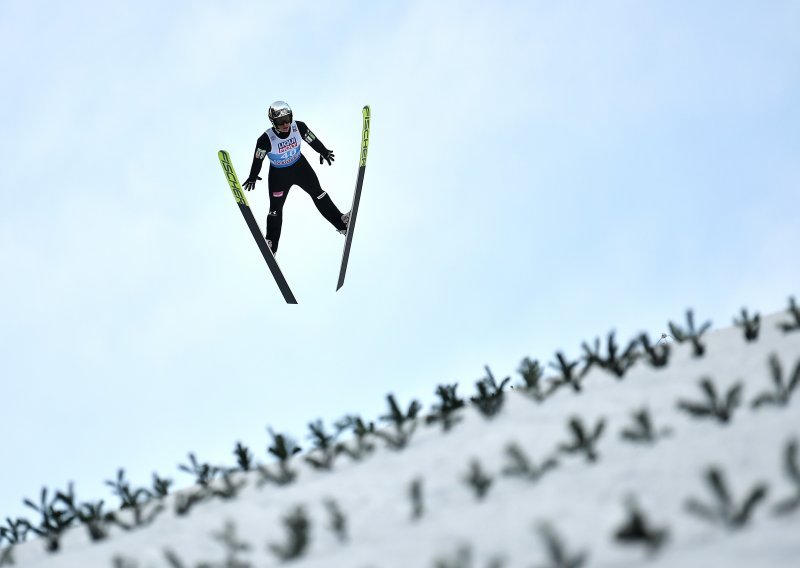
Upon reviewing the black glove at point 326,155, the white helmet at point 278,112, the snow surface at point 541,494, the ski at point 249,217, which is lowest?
the snow surface at point 541,494

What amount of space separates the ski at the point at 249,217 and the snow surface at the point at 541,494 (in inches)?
319

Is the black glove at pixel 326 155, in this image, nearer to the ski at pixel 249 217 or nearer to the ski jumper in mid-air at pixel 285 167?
the ski jumper in mid-air at pixel 285 167

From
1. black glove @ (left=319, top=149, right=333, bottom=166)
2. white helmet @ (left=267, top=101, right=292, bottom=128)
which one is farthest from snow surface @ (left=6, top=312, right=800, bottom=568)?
black glove @ (left=319, top=149, right=333, bottom=166)

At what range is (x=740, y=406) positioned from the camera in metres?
4.88

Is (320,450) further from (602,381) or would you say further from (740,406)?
(740,406)

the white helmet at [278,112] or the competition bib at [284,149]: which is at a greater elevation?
the white helmet at [278,112]

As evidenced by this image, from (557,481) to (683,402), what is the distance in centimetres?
86

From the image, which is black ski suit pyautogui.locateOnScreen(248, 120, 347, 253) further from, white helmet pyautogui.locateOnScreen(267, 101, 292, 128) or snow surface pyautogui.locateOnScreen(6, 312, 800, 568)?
snow surface pyautogui.locateOnScreen(6, 312, 800, 568)

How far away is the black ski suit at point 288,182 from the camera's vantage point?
14.1 meters

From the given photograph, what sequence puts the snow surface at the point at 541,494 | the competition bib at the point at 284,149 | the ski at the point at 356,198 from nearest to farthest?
the snow surface at the point at 541,494 < the competition bib at the point at 284,149 < the ski at the point at 356,198

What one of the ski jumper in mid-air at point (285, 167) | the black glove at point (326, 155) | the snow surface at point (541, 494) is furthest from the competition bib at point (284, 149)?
the snow surface at point (541, 494)

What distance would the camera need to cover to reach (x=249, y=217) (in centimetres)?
1435

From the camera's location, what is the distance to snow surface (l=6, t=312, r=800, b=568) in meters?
3.62

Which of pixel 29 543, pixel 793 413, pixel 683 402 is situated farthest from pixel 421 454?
pixel 29 543
